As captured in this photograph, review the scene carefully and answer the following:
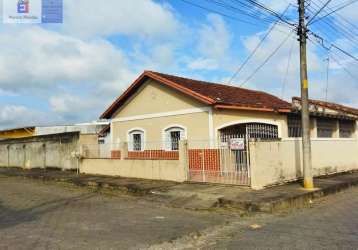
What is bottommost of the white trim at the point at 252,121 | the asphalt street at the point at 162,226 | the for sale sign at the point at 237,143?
the asphalt street at the point at 162,226

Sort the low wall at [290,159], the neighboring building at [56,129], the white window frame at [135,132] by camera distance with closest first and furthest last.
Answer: the low wall at [290,159], the white window frame at [135,132], the neighboring building at [56,129]

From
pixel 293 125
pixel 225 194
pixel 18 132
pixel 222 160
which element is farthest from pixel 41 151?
pixel 225 194

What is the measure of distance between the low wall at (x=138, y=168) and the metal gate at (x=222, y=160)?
0.67m

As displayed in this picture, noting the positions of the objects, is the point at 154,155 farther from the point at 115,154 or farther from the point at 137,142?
the point at 137,142

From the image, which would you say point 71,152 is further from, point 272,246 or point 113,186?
point 272,246

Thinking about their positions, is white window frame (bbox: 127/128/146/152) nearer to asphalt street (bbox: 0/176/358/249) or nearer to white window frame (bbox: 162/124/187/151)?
white window frame (bbox: 162/124/187/151)

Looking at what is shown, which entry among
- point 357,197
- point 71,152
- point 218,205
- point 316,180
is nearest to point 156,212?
point 218,205

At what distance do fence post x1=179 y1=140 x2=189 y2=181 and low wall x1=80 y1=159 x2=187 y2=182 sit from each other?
0.16 ft

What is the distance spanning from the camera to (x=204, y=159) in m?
13.9

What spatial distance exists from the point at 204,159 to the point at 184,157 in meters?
0.90

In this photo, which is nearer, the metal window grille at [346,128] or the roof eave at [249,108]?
the roof eave at [249,108]

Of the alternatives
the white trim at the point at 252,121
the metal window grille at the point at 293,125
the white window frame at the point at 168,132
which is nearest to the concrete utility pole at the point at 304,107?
the white trim at the point at 252,121

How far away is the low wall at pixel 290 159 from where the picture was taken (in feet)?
40.3

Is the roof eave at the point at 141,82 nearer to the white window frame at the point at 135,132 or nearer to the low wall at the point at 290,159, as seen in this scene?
the white window frame at the point at 135,132
